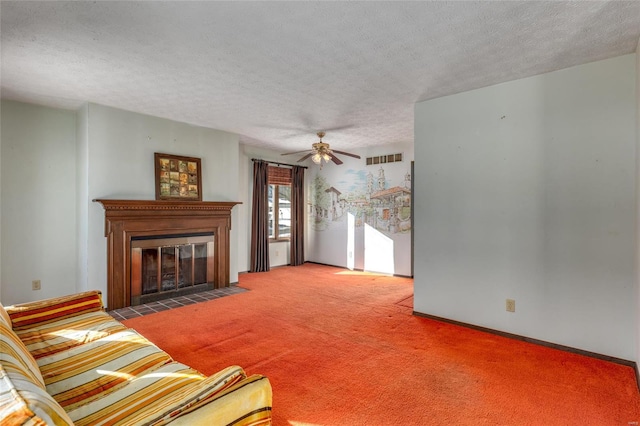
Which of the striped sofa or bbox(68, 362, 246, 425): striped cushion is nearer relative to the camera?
the striped sofa

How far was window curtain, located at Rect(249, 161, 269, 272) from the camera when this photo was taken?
21.9ft

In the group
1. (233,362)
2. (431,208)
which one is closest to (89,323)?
(233,362)

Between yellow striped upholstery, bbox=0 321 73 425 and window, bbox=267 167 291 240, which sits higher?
window, bbox=267 167 291 240

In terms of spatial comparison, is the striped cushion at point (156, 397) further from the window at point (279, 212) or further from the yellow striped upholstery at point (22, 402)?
the window at point (279, 212)

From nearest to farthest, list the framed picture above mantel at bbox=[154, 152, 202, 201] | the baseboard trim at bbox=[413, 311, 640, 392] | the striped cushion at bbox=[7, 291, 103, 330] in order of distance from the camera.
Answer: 1. the striped cushion at bbox=[7, 291, 103, 330]
2. the baseboard trim at bbox=[413, 311, 640, 392]
3. the framed picture above mantel at bbox=[154, 152, 202, 201]

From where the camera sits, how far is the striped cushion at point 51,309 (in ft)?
7.22

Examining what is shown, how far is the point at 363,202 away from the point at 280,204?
72.8 inches

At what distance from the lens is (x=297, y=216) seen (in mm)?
7500

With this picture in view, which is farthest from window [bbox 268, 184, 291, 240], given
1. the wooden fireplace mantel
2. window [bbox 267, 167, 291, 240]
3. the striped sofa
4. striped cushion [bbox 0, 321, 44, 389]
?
striped cushion [bbox 0, 321, 44, 389]

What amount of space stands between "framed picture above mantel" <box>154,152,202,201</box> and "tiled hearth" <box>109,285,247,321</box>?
4.66 ft

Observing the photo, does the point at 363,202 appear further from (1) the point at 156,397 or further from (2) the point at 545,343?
(1) the point at 156,397

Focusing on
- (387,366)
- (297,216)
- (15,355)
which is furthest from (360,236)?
(15,355)

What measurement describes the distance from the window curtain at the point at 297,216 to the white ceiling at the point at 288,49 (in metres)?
3.38

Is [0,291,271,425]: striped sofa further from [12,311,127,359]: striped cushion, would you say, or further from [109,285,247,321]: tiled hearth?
[109,285,247,321]: tiled hearth
